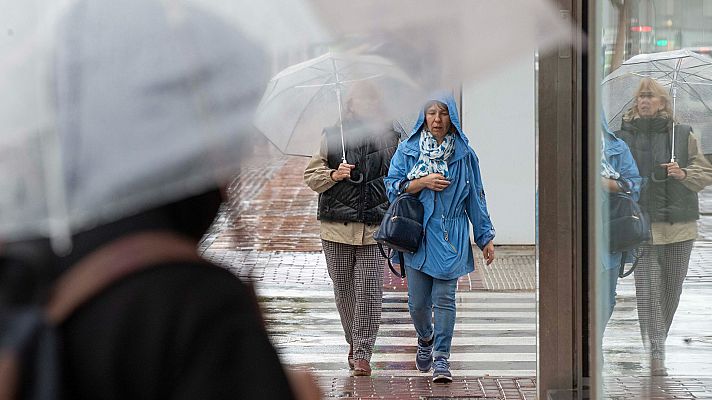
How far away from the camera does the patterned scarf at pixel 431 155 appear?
25.0 feet

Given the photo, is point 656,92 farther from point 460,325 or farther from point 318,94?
point 460,325

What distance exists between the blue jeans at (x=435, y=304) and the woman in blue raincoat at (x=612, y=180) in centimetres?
206

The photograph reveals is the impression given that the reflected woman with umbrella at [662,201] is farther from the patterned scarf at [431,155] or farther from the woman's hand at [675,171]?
the patterned scarf at [431,155]

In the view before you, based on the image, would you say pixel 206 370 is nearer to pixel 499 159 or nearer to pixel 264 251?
pixel 499 159

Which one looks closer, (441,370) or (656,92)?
(656,92)

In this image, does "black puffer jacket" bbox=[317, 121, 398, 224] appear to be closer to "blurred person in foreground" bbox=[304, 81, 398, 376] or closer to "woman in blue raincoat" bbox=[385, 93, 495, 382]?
"blurred person in foreground" bbox=[304, 81, 398, 376]

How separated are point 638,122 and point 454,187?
2.78 meters

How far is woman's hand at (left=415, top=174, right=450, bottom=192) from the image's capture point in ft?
24.8

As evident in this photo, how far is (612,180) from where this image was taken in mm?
5359

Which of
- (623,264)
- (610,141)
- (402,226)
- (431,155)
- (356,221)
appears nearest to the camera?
(623,264)

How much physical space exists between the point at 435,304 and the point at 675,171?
3.29 metres

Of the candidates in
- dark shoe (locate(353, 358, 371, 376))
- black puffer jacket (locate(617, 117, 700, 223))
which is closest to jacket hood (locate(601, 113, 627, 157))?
black puffer jacket (locate(617, 117, 700, 223))

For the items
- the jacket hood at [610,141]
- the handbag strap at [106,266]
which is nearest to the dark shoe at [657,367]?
the jacket hood at [610,141]

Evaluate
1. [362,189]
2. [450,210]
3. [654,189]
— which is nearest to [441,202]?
[450,210]
